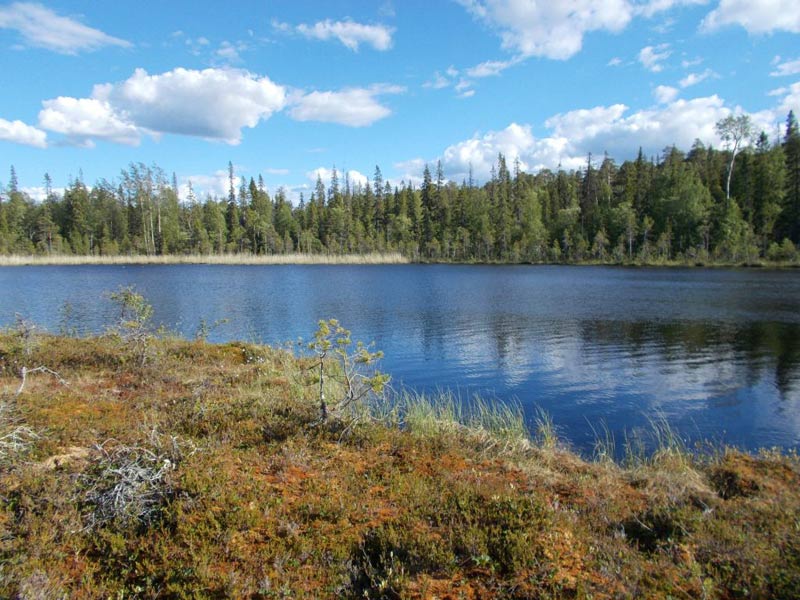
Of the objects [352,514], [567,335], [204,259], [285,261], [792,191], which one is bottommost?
[567,335]

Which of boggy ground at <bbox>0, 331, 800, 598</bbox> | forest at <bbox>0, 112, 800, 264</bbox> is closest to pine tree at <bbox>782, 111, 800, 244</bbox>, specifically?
forest at <bbox>0, 112, 800, 264</bbox>

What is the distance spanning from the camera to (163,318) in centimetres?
2506

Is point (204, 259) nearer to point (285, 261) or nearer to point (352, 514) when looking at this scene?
point (285, 261)

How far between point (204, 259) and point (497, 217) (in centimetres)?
5503

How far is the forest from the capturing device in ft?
230

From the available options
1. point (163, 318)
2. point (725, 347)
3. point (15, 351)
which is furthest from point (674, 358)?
point (163, 318)

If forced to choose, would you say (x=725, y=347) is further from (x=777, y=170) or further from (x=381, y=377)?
(x=777, y=170)

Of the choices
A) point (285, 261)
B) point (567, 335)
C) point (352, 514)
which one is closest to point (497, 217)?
point (285, 261)

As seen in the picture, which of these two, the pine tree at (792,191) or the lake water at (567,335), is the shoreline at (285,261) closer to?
the pine tree at (792,191)

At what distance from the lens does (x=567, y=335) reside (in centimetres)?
2250

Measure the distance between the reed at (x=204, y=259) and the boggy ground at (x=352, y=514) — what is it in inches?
3083

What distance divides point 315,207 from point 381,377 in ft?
348

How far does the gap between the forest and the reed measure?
5.32 metres

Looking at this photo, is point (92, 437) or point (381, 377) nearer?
point (92, 437)
